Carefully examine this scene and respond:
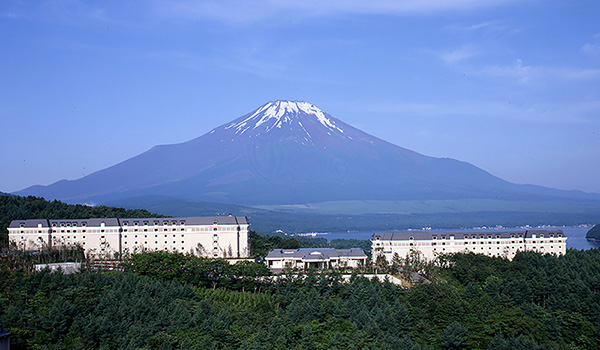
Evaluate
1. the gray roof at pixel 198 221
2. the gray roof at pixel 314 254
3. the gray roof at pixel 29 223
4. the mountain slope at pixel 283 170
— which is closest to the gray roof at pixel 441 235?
the gray roof at pixel 314 254

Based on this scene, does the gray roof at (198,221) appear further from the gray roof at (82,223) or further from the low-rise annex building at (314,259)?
the low-rise annex building at (314,259)

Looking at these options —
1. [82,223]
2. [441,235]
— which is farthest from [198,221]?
[441,235]

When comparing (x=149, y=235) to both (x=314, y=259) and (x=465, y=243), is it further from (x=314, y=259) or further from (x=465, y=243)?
(x=465, y=243)

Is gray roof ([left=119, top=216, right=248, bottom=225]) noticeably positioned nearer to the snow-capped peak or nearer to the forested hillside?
the forested hillside

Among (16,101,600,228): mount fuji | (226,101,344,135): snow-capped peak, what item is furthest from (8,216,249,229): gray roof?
(226,101,344,135): snow-capped peak

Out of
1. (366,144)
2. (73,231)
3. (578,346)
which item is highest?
(366,144)

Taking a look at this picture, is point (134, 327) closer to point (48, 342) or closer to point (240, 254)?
point (48, 342)

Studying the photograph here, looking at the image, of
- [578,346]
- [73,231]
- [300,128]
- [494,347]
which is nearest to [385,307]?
[494,347]
